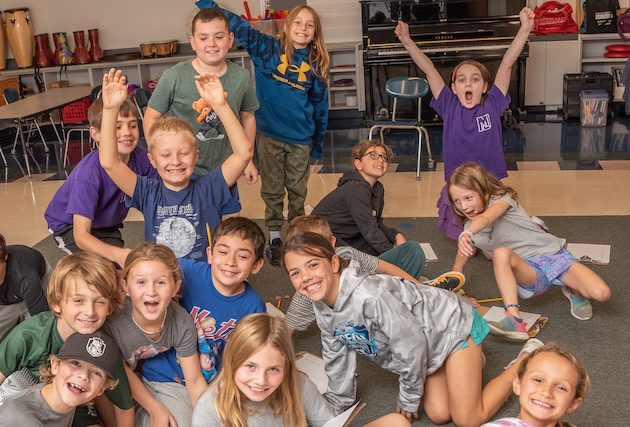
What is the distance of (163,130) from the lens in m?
2.40

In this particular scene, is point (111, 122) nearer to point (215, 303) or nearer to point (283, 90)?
point (215, 303)

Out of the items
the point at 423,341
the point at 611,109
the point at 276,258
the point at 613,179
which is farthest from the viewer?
the point at 611,109

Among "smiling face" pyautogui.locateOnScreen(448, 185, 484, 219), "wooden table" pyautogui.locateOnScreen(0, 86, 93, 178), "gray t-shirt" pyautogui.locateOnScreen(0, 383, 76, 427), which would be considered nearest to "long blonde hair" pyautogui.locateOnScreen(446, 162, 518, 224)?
"smiling face" pyautogui.locateOnScreen(448, 185, 484, 219)

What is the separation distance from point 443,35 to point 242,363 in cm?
546

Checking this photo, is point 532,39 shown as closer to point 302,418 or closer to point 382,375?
point 382,375

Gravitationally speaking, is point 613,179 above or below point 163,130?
below

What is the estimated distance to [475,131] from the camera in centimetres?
362

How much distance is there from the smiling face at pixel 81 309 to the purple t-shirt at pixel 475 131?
222cm

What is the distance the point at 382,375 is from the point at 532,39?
523 cm

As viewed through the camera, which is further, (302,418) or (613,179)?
(613,179)

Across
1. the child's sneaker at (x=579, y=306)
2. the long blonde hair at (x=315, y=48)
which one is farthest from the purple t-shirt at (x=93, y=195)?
the child's sneaker at (x=579, y=306)

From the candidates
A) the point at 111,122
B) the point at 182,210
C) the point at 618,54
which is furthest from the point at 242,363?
the point at 618,54

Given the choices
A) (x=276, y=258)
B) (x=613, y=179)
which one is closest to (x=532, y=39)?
(x=613, y=179)

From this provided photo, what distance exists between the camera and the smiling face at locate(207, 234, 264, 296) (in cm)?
214
